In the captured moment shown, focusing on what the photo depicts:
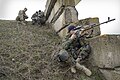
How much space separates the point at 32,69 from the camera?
4887 mm

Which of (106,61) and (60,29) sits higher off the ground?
(60,29)

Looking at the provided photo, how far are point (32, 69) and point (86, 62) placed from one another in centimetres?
118

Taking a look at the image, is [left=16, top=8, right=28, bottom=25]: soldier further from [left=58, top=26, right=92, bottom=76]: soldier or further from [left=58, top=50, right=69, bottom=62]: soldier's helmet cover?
[left=58, top=50, right=69, bottom=62]: soldier's helmet cover

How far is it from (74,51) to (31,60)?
95cm

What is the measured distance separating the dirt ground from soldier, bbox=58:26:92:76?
129 mm

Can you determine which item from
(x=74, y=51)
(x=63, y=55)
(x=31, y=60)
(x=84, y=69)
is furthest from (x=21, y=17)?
(x=84, y=69)

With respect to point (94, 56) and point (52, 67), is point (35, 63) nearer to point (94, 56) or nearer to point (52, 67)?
point (52, 67)

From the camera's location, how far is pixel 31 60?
17.4 ft

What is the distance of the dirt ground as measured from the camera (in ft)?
15.5

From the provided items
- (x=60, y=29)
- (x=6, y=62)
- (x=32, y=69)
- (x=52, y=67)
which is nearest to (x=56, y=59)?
(x=52, y=67)

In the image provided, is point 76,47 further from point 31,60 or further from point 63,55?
point 31,60

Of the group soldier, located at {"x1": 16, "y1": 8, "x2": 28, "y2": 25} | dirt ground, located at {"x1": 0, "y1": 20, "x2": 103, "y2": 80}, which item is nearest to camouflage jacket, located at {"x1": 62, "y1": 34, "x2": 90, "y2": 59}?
dirt ground, located at {"x1": 0, "y1": 20, "x2": 103, "y2": 80}

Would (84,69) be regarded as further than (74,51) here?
No

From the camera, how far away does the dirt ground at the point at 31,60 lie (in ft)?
15.5
